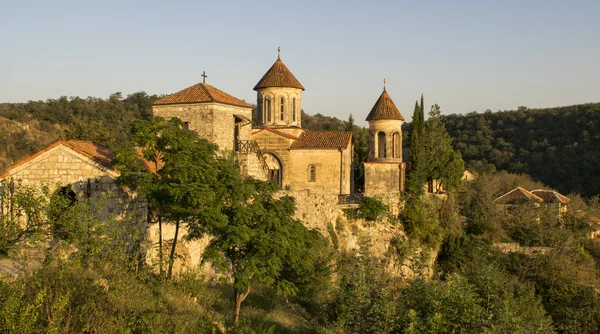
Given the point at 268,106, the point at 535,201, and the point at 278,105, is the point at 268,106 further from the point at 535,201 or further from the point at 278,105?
the point at 535,201

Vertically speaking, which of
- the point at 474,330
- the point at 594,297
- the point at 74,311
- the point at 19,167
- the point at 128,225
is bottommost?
the point at 594,297

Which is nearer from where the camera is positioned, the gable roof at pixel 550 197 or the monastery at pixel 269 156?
the monastery at pixel 269 156

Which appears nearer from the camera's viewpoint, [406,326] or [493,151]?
[406,326]

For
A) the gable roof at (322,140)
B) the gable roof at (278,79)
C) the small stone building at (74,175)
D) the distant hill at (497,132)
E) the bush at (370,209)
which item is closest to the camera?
the small stone building at (74,175)

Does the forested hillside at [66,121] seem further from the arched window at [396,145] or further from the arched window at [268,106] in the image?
the arched window at [396,145]

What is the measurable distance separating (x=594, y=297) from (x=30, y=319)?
21.2 m

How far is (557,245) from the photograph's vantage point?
26.0 meters

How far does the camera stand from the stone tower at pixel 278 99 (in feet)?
90.6

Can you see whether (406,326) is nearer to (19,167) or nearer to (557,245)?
(19,167)

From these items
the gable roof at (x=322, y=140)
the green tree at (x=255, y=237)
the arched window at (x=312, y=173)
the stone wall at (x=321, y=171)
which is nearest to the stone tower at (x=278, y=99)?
the gable roof at (x=322, y=140)

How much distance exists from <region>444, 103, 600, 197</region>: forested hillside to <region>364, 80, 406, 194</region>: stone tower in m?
24.7

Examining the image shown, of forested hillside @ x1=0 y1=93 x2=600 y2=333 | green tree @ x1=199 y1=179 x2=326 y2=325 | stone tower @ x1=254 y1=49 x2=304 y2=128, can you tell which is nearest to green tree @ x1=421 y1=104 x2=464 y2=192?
forested hillside @ x1=0 y1=93 x2=600 y2=333

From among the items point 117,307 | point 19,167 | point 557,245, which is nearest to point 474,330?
point 117,307

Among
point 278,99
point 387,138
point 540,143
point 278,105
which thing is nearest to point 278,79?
point 278,99
